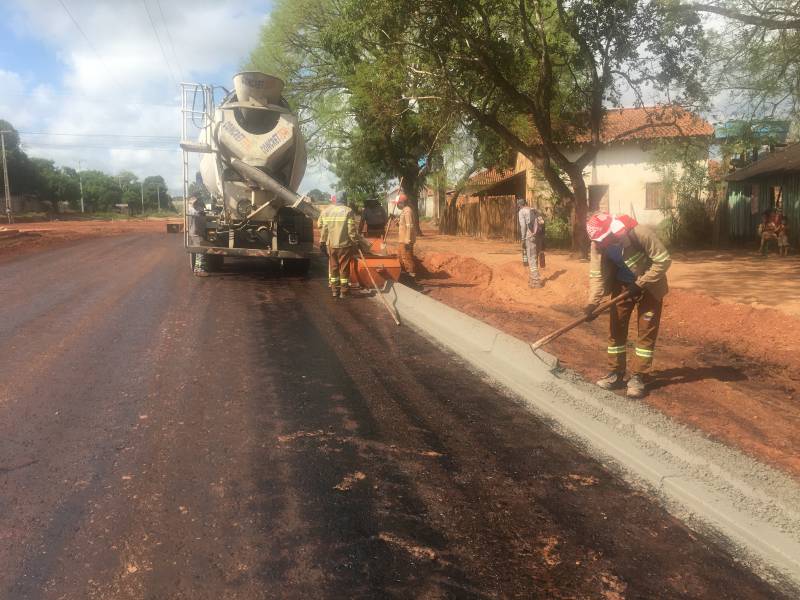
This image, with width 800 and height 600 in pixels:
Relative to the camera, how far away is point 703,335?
8281mm

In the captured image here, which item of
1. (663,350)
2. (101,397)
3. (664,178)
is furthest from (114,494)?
(664,178)

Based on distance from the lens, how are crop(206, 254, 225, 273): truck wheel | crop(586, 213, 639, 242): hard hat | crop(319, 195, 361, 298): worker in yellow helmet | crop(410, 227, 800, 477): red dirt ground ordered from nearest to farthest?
1. crop(410, 227, 800, 477): red dirt ground
2. crop(586, 213, 639, 242): hard hat
3. crop(319, 195, 361, 298): worker in yellow helmet
4. crop(206, 254, 225, 273): truck wheel

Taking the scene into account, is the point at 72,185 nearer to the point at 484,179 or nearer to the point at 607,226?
the point at 484,179

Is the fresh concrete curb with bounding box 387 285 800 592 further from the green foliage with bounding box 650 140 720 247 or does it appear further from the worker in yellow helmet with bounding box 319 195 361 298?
the green foliage with bounding box 650 140 720 247

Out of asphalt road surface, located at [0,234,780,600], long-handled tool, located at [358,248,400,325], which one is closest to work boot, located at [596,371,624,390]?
asphalt road surface, located at [0,234,780,600]

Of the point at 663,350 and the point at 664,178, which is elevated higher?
the point at 664,178

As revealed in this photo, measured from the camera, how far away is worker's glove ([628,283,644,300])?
17.7 ft

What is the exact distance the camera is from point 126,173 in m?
136

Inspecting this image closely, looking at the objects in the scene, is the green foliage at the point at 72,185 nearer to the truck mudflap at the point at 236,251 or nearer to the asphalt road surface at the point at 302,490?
the truck mudflap at the point at 236,251

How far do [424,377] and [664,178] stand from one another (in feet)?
68.8

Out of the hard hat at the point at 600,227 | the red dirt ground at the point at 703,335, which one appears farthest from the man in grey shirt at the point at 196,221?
the hard hat at the point at 600,227

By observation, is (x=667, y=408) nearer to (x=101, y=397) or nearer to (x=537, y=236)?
(x=101, y=397)

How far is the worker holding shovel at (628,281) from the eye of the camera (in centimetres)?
527

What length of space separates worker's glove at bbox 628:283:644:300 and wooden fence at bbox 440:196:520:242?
2118cm
